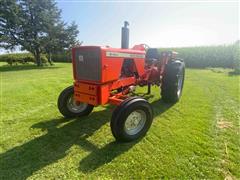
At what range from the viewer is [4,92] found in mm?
6973

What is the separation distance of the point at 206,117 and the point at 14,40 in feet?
71.1

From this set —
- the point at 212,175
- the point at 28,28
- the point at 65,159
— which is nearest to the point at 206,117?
the point at 212,175

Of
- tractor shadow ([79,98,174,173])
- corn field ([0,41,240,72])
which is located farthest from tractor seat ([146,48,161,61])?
corn field ([0,41,240,72])

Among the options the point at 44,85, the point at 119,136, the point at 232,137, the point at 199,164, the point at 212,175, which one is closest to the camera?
the point at 212,175

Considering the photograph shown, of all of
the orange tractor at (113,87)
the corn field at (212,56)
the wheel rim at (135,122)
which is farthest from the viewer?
the corn field at (212,56)

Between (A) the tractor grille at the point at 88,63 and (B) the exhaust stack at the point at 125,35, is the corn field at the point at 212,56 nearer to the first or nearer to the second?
(B) the exhaust stack at the point at 125,35

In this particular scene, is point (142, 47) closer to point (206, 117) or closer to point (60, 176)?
point (206, 117)

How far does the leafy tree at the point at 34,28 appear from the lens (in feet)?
66.4

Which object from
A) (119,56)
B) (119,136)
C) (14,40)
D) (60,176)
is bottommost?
(60,176)

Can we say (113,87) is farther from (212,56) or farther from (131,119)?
(212,56)

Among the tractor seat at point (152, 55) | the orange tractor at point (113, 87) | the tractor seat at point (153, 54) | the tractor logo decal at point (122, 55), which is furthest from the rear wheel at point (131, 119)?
the tractor seat at point (153, 54)

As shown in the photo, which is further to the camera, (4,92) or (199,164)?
(4,92)

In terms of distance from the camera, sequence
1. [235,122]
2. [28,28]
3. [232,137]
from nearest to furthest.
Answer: [232,137], [235,122], [28,28]

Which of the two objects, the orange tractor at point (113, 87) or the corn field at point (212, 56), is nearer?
the orange tractor at point (113, 87)
